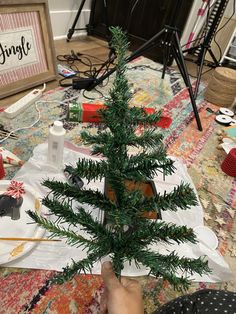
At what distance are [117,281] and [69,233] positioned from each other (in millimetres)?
162

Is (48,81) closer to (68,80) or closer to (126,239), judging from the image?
(68,80)

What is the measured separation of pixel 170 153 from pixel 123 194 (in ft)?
2.76

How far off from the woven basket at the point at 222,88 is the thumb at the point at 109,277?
1.45 m

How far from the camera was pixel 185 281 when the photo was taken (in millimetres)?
381

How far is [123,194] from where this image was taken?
0.35m

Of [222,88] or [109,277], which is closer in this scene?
[109,277]

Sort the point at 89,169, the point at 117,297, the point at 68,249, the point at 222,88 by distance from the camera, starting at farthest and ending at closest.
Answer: the point at 222,88 → the point at 68,249 → the point at 117,297 → the point at 89,169

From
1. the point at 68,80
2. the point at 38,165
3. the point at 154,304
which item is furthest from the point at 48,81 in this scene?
the point at 154,304

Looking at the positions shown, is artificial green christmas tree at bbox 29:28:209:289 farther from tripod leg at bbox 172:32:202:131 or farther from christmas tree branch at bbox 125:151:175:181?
tripod leg at bbox 172:32:202:131

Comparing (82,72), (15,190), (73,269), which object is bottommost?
(82,72)

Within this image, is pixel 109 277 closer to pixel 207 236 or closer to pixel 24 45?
pixel 207 236

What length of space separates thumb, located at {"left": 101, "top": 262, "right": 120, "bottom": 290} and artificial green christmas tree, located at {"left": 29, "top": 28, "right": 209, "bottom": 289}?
6 cm

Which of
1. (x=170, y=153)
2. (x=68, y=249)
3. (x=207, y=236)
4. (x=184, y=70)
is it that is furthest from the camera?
(x=184, y=70)

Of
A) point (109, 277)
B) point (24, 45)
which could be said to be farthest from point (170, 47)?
point (109, 277)
